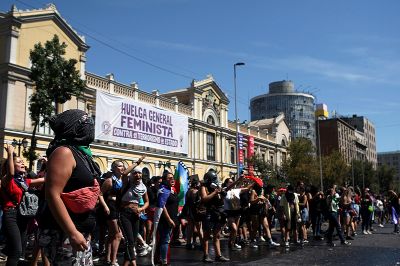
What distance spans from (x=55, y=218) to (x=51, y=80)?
18651 mm

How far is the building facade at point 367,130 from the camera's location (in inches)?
4867

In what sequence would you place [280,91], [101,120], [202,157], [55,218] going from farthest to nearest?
[280,91], [202,157], [101,120], [55,218]

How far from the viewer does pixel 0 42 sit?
27.4m

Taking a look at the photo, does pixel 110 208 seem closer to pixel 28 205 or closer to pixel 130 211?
pixel 130 211

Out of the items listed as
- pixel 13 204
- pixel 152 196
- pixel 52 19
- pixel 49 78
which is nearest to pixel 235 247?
pixel 152 196

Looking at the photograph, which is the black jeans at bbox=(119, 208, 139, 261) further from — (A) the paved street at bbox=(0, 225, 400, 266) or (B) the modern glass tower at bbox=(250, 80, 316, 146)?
(B) the modern glass tower at bbox=(250, 80, 316, 146)

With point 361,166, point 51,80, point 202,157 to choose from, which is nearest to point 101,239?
point 51,80

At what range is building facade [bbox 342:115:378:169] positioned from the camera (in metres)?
124

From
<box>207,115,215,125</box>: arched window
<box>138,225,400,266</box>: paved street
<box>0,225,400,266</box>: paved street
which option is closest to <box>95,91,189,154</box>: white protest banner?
<box>207,115,215,125</box>: arched window

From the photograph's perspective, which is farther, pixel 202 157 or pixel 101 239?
pixel 202 157

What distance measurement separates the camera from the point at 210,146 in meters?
47.6

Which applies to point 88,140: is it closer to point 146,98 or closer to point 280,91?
point 146,98

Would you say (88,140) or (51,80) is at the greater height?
(51,80)

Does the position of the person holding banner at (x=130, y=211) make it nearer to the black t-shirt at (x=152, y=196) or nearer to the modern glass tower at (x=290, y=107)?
the black t-shirt at (x=152, y=196)
